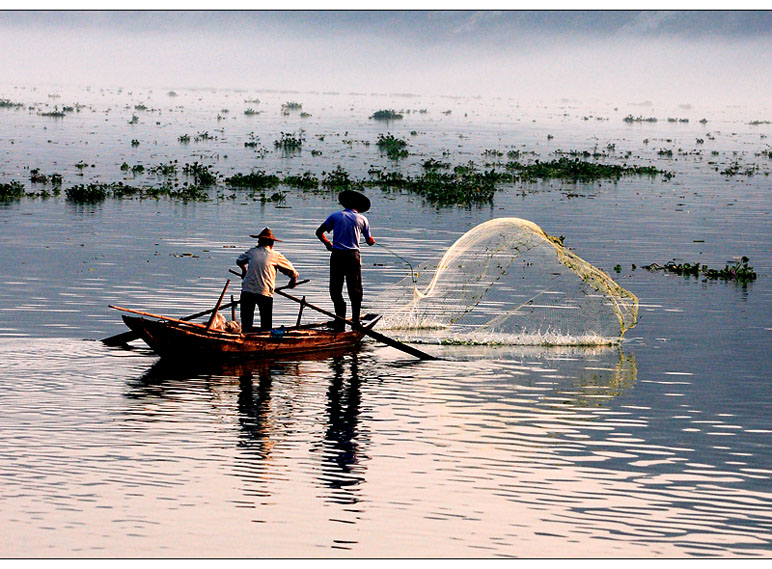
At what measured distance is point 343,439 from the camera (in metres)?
13.8

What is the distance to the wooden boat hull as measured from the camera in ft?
55.0

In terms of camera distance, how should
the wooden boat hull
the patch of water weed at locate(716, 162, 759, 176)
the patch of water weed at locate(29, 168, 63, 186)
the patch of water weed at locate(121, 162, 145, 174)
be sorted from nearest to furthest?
1. the wooden boat hull
2. the patch of water weed at locate(29, 168, 63, 186)
3. the patch of water weed at locate(121, 162, 145, 174)
4. the patch of water weed at locate(716, 162, 759, 176)

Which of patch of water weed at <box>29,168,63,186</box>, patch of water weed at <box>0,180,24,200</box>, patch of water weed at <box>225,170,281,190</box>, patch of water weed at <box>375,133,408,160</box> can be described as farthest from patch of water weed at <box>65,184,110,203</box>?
patch of water weed at <box>375,133,408,160</box>

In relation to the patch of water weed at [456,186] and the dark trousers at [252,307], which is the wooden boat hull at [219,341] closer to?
the dark trousers at [252,307]

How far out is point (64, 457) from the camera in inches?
497

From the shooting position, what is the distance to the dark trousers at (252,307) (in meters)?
18.3

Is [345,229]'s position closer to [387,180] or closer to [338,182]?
[338,182]

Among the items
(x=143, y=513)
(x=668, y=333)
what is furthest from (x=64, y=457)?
(x=668, y=333)

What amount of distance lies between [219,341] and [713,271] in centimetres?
1407

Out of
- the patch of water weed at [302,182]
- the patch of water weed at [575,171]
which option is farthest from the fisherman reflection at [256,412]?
the patch of water weed at [575,171]

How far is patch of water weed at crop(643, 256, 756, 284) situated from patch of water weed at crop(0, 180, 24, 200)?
20392 millimetres

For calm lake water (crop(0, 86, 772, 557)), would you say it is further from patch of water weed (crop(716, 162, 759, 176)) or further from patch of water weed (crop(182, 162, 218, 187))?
patch of water weed (crop(716, 162, 759, 176))

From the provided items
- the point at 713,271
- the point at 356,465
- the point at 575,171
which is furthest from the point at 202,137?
the point at 356,465

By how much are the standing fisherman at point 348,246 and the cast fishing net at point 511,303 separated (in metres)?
0.94
